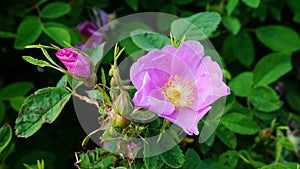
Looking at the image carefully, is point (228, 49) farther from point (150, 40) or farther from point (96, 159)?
point (96, 159)

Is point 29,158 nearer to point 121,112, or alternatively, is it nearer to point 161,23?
point 161,23

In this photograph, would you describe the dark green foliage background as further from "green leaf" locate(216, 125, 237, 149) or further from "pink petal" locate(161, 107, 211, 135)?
"pink petal" locate(161, 107, 211, 135)

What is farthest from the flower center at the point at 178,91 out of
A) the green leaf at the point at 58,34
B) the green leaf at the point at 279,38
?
the green leaf at the point at 279,38

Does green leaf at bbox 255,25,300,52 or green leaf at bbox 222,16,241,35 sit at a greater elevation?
green leaf at bbox 222,16,241,35

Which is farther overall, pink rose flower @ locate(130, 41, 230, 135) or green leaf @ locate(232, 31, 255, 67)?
green leaf @ locate(232, 31, 255, 67)

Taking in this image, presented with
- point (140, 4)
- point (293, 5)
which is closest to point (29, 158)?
point (140, 4)

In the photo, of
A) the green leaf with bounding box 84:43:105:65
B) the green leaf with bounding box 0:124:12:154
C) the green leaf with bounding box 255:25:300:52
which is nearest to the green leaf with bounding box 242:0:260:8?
the green leaf with bounding box 255:25:300:52

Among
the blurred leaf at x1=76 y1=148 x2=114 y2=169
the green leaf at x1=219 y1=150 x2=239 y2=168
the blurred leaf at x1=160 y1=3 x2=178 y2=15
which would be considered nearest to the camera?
the blurred leaf at x1=76 y1=148 x2=114 y2=169
